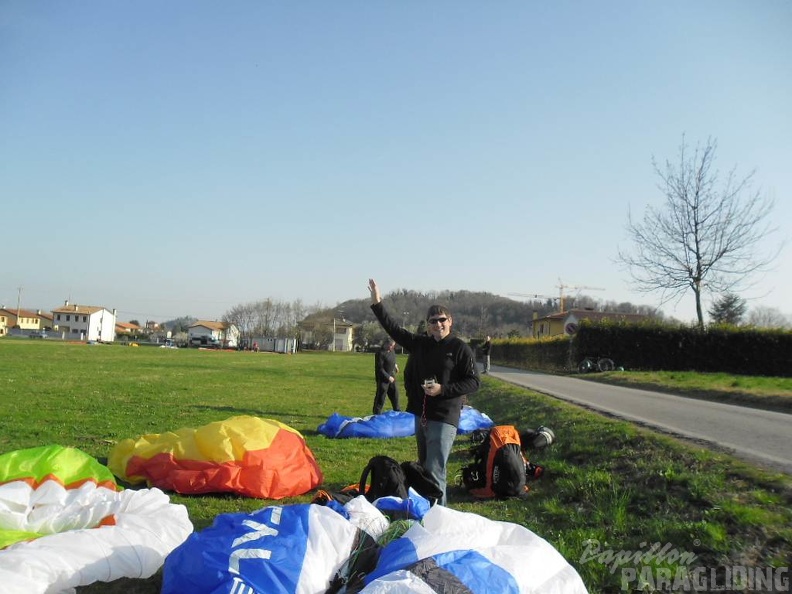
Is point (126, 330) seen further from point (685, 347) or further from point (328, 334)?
point (685, 347)

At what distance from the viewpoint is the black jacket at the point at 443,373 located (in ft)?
17.2

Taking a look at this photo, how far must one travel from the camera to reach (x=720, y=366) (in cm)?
2636

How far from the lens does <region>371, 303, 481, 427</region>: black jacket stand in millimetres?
5242

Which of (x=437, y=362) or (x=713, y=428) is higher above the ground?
(x=437, y=362)

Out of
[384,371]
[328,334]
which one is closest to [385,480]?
[384,371]

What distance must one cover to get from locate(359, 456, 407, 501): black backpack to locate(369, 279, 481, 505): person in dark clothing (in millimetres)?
343

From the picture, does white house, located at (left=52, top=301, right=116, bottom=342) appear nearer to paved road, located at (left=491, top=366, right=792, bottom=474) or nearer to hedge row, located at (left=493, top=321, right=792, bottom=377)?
hedge row, located at (left=493, top=321, right=792, bottom=377)

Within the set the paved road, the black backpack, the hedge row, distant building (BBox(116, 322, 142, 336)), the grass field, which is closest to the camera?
the grass field

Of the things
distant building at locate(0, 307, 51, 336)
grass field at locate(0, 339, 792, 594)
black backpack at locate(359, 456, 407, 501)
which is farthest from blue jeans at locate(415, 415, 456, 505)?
distant building at locate(0, 307, 51, 336)

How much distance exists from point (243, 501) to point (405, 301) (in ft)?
396

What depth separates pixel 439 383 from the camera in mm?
5254

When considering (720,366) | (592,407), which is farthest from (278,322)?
(592,407)

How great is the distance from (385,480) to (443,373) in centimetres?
104

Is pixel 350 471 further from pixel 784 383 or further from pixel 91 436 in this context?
pixel 784 383
